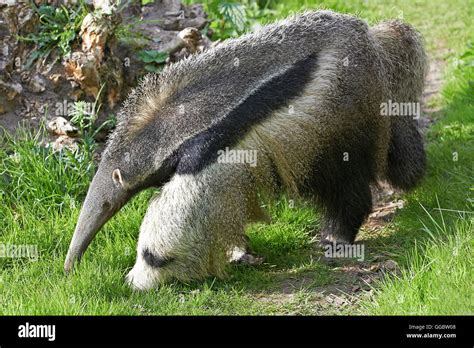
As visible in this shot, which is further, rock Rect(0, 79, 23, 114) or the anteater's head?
rock Rect(0, 79, 23, 114)

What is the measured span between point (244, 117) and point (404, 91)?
6.42ft

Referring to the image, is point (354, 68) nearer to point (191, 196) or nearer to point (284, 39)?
point (284, 39)

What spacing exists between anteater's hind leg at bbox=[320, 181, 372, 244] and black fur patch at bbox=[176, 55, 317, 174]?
1.06 m

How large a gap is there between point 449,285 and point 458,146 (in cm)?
328

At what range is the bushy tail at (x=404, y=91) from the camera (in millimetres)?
7172

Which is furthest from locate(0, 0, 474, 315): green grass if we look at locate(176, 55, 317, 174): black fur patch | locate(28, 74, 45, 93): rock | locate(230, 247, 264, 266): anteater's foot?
locate(176, 55, 317, 174): black fur patch

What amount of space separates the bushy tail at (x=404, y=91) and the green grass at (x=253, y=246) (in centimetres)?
39

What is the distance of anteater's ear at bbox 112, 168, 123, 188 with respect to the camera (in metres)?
6.18

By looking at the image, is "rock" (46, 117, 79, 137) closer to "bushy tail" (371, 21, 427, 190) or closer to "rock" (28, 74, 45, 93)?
"rock" (28, 74, 45, 93)

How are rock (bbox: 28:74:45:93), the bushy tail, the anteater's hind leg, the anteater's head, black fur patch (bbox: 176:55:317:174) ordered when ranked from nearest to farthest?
black fur patch (bbox: 176:55:317:174)
the anteater's head
the anteater's hind leg
the bushy tail
rock (bbox: 28:74:45:93)

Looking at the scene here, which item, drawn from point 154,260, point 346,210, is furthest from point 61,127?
point 346,210

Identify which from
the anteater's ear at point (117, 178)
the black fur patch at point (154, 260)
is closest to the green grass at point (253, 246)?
the black fur patch at point (154, 260)

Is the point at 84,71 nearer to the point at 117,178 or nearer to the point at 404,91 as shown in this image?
the point at 117,178

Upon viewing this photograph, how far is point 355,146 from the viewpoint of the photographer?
6.61 m
